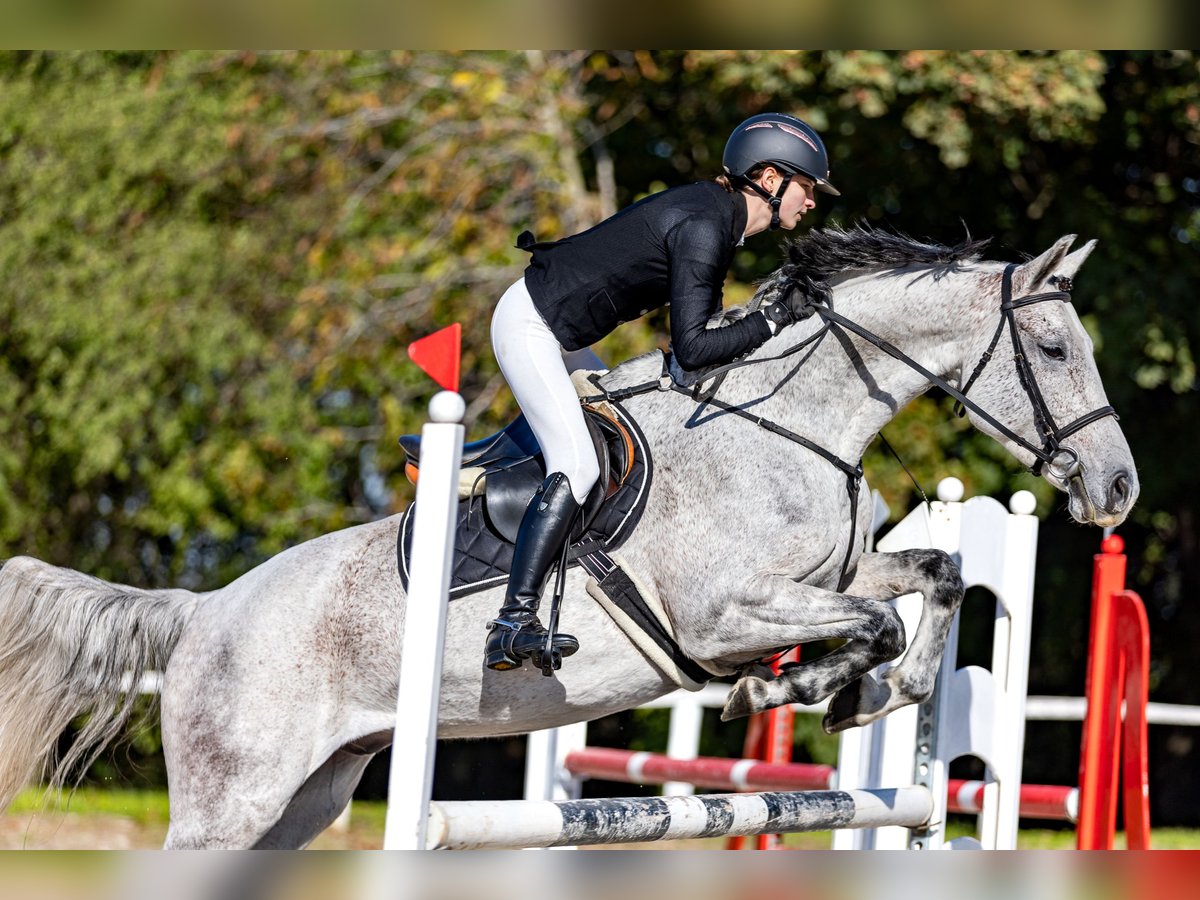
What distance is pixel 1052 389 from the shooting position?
3.30m

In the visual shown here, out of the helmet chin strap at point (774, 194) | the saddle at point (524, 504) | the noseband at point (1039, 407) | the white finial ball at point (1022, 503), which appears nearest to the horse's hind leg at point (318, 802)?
the saddle at point (524, 504)

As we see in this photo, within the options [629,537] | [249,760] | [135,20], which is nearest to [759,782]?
[629,537]

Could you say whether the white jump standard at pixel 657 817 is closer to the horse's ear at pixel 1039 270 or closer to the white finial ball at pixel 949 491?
the white finial ball at pixel 949 491

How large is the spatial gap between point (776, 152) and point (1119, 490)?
1.18 meters

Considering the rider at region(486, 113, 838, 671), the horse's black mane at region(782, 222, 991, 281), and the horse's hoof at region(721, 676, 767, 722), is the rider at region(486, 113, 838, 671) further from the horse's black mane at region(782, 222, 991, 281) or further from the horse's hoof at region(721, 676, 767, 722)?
the horse's hoof at region(721, 676, 767, 722)

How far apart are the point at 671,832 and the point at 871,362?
1316 mm

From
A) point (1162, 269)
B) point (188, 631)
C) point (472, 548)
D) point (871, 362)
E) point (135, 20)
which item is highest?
point (1162, 269)

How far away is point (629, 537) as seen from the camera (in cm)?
342

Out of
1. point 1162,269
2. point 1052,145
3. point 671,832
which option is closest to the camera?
point 671,832

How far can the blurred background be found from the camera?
9.59 m

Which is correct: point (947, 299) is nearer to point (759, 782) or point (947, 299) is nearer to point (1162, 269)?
point (759, 782)

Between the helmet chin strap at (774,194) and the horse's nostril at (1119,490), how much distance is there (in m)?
1.04

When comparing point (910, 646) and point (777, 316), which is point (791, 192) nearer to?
point (777, 316)

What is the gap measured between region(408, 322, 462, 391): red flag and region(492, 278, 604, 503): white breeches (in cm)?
55
